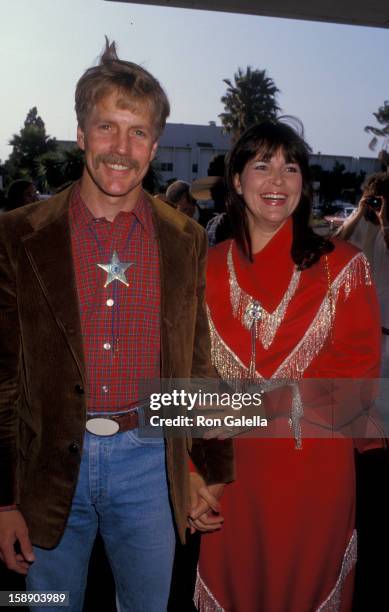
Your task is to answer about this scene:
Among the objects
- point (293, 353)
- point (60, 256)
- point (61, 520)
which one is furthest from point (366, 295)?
point (61, 520)

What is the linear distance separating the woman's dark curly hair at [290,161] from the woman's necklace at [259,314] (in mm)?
106

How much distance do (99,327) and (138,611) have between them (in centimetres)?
99

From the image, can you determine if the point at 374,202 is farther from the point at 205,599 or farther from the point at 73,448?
the point at 73,448

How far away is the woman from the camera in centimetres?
221

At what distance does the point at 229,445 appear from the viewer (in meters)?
2.03

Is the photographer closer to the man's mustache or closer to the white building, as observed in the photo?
the man's mustache

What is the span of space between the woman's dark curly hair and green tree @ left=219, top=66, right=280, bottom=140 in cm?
4929

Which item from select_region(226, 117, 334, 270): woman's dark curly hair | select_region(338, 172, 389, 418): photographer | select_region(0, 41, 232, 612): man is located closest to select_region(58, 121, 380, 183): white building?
select_region(338, 172, 389, 418): photographer

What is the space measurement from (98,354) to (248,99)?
5208 centimetres

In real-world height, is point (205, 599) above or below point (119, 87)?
below

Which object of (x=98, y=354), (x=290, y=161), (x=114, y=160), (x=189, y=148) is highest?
(x=189, y=148)

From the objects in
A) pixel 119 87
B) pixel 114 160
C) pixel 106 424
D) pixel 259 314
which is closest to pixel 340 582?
pixel 259 314

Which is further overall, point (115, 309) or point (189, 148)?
point (189, 148)

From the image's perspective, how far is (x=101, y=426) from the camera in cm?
176
